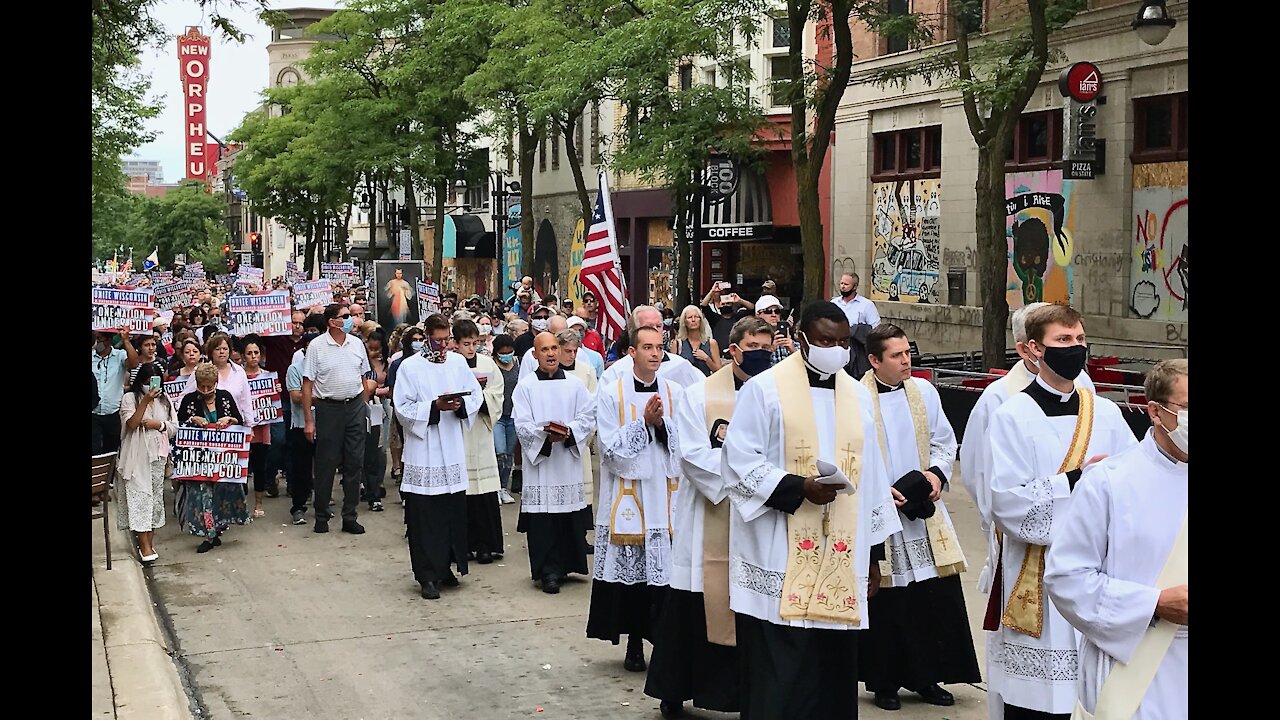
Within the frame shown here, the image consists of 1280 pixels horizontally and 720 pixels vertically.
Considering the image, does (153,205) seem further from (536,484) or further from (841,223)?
(536,484)

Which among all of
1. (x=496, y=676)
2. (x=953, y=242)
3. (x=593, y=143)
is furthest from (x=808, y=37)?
(x=496, y=676)

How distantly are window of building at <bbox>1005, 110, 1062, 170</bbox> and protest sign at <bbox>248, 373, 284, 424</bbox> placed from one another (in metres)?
13.7

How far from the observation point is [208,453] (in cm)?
1327

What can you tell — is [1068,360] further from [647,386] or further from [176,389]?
[176,389]

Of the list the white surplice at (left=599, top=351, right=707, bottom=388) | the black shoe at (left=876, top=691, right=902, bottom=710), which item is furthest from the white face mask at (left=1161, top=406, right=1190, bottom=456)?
the white surplice at (left=599, top=351, right=707, bottom=388)

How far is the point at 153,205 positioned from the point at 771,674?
121 meters

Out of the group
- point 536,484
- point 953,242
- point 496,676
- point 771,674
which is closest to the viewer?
point 771,674

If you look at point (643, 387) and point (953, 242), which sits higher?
point (953, 242)

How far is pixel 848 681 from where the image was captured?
21.6ft

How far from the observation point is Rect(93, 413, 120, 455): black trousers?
14.5m

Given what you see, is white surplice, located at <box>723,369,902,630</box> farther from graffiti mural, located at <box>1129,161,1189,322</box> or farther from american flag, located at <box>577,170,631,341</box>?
graffiti mural, located at <box>1129,161,1189,322</box>

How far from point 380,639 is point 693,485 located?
3.37 meters

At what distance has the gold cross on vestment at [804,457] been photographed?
22.0 feet

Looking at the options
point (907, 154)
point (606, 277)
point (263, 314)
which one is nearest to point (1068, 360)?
point (606, 277)
